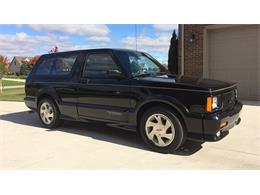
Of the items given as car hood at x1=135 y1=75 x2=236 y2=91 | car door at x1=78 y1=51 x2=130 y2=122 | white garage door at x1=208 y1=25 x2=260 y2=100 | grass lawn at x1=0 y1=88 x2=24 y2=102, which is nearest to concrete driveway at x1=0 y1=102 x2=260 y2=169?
car door at x1=78 y1=51 x2=130 y2=122

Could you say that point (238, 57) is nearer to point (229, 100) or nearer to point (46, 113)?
point (229, 100)

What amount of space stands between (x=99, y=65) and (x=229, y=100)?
2.51 meters

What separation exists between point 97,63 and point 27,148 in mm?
2055

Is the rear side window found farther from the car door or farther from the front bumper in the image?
the front bumper

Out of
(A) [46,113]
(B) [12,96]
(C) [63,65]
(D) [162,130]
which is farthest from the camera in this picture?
(B) [12,96]

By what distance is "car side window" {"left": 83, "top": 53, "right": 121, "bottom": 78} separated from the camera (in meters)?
5.65

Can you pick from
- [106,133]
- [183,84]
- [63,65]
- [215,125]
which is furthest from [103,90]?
[215,125]

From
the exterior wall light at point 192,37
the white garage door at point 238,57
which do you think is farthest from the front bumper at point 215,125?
the exterior wall light at point 192,37

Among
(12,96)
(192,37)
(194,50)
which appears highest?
(192,37)

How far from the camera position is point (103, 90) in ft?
18.6

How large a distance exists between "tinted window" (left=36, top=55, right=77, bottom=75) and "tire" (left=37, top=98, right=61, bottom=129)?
2.19 ft

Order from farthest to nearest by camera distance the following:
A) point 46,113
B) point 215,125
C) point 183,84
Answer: point 46,113 → point 183,84 → point 215,125

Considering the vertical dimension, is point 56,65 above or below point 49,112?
above
